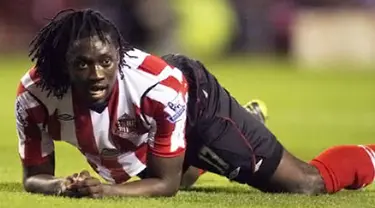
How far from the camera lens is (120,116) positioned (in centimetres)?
690

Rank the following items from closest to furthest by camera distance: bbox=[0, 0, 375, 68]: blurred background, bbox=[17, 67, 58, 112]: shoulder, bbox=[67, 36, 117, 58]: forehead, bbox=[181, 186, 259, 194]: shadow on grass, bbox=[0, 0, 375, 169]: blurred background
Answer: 1. bbox=[67, 36, 117, 58]: forehead
2. bbox=[17, 67, 58, 112]: shoulder
3. bbox=[181, 186, 259, 194]: shadow on grass
4. bbox=[0, 0, 375, 169]: blurred background
5. bbox=[0, 0, 375, 68]: blurred background

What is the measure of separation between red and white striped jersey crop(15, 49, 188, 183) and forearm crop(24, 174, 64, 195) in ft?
0.30

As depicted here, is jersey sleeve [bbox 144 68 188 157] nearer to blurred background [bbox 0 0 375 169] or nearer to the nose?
the nose

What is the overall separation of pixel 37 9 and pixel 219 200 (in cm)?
2017

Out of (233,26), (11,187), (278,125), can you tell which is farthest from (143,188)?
(233,26)

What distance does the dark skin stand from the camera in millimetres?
6613

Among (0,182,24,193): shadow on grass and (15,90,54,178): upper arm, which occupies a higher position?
(15,90,54,178): upper arm

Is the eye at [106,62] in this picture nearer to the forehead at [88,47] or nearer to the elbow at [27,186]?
the forehead at [88,47]

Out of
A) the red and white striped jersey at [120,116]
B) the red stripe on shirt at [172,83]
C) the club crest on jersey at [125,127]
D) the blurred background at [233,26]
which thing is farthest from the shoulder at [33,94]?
the blurred background at [233,26]

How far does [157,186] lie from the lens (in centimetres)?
695

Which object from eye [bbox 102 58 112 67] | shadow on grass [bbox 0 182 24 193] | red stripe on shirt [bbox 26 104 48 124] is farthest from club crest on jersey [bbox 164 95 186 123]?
shadow on grass [bbox 0 182 24 193]

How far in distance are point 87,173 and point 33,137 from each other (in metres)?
0.45

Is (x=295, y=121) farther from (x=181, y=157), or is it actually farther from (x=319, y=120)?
(x=181, y=157)

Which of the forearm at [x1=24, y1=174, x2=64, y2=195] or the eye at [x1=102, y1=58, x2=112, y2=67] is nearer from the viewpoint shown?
the eye at [x1=102, y1=58, x2=112, y2=67]
